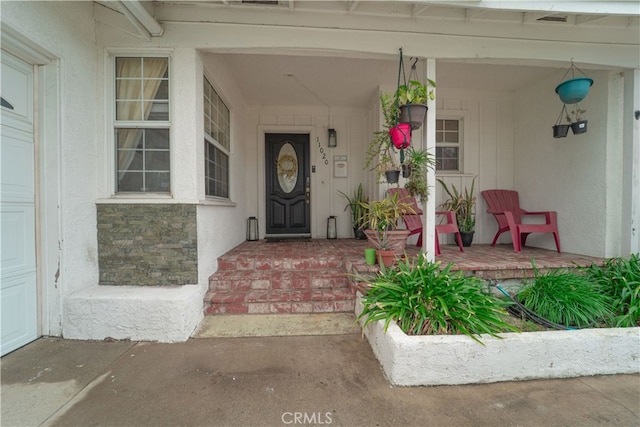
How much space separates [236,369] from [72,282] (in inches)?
68.3

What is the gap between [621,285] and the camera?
2486 millimetres

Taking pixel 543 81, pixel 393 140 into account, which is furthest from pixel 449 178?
pixel 393 140

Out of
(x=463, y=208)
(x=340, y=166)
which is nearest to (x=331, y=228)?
(x=340, y=166)

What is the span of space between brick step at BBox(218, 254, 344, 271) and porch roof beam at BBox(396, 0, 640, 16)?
2.71m

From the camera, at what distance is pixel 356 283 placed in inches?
105

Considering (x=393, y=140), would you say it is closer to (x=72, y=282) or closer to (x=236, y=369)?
(x=236, y=369)

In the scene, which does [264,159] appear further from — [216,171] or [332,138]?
[216,171]

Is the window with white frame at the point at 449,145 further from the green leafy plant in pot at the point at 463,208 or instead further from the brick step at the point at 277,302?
the brick step at the point at 277,302

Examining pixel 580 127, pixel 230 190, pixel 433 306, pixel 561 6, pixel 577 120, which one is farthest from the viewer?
pixel 230 190

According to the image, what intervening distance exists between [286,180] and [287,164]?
318mm

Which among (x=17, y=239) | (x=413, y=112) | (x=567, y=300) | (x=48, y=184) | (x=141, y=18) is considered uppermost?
(x=141, y=18)

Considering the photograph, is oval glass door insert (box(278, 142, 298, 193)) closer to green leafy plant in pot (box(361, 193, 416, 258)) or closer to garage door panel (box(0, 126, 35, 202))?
green leafy plant in pot (box(361, 193, 416, 258))

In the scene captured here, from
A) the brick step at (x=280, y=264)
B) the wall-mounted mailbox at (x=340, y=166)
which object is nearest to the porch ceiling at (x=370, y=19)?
the wall-mounted mailbox at (x=340, y=166)

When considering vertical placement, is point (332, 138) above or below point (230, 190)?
above
